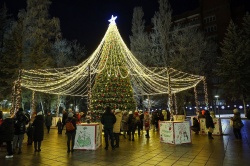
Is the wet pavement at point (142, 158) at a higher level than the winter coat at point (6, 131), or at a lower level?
lower

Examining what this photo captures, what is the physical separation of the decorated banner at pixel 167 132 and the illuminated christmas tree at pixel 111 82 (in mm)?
5362

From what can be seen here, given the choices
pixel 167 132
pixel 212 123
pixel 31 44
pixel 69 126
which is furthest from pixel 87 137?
pixel 31 44

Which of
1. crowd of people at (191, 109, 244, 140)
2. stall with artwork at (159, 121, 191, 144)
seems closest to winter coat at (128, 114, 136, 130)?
stall with artwork at (159, 121, 191, 144)

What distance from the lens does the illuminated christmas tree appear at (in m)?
15.3

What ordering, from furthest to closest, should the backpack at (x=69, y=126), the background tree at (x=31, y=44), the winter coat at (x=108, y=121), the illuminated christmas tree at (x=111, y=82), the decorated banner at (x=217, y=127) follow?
the background tree at (x=31, y=44) → the illuminated christmas tree at (x=111, y=82) → the decorated banner at (x=217, y=127) → the winter coat at (x=108, y=121) → the backpack at (x=69, y=126)

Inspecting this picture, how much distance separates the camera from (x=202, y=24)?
45.3 m

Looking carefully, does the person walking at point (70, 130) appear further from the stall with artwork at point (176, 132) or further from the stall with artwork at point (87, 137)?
the stall with artwork at point (176, 132)

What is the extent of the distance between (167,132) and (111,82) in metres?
6.90

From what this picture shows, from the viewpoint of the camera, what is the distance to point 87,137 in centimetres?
873

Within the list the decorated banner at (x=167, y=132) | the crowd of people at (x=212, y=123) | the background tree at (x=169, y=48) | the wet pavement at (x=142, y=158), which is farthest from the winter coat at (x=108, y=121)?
the background tree at (x=169, y=48)

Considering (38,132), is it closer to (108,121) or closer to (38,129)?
(38,129)

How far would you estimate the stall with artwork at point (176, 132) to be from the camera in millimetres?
9602

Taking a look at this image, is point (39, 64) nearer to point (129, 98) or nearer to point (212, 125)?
point (129, 98)

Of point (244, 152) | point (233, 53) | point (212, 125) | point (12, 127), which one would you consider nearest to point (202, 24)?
point (233, 53)
